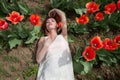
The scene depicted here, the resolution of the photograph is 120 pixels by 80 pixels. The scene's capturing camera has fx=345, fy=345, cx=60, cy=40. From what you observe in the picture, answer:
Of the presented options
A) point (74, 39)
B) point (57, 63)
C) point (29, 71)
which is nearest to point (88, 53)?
point (57, 63)

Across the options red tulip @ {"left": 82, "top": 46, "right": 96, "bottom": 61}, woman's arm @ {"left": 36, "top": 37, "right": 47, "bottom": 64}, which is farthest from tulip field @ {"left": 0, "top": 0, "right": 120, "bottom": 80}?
woman's arm @ {"left": 36, "top": 37, "right": 47, "bottom": 64}

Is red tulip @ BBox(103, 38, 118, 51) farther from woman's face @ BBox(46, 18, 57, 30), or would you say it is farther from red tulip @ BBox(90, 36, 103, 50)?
woman's face @ BBox(46, 18, 57, 30)

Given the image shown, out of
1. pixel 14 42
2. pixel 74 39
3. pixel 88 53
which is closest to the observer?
pixel 88 53

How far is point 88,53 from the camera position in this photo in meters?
4.14

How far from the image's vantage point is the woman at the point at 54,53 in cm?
428

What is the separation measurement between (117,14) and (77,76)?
100 centimetres

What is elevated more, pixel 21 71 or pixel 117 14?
pixel 117 14

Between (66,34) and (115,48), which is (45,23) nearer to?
(66,34)

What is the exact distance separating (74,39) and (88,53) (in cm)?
63

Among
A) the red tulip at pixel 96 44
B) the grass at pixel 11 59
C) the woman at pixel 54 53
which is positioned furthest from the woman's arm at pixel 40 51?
the red tulip at pixel 96 44

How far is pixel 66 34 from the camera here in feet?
14.6

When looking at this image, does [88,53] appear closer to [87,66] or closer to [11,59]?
[87,66]

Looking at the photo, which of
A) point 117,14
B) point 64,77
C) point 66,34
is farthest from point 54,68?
point 117,14

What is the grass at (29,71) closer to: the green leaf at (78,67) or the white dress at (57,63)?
the white dress at (57,63)
